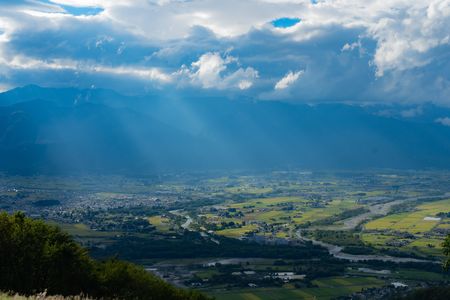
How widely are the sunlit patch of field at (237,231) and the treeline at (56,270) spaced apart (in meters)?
86.1

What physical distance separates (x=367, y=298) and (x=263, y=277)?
17.5m

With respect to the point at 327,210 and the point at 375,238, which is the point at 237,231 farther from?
the point at 327,210

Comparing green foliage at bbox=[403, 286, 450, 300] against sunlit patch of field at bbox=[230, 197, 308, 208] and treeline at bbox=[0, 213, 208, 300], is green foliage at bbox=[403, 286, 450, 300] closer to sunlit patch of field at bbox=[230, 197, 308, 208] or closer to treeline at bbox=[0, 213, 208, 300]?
treeline at bbox=[0, 213, 208, 300]

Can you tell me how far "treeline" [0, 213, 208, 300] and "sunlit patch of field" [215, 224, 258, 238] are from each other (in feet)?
282

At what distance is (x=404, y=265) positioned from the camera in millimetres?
94750

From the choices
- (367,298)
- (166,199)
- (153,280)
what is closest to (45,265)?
(153,280)

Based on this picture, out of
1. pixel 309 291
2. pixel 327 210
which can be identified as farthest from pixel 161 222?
pixel 309 291

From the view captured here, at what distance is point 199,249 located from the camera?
105375mm

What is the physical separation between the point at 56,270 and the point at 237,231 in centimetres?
10066

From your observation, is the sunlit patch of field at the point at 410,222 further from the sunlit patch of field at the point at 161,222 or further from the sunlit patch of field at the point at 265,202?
the sunlit patch of field at the point at 161,222

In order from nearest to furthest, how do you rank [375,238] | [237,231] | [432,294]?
[432,294] → [375,238] → [237,231]

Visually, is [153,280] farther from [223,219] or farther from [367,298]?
[223,219]

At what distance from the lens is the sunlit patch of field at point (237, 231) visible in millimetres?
124200

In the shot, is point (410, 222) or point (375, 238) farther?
point (410, 222)
